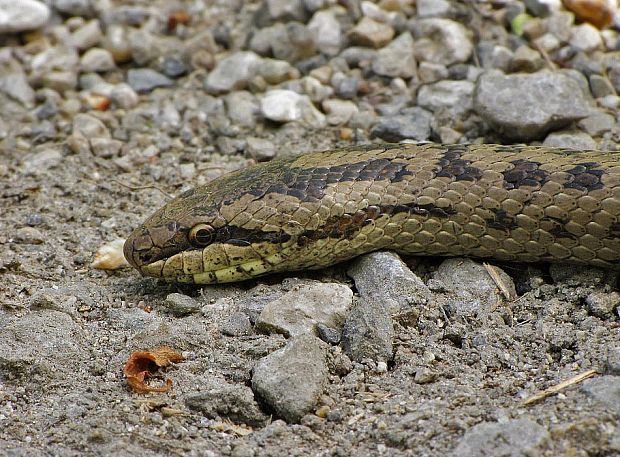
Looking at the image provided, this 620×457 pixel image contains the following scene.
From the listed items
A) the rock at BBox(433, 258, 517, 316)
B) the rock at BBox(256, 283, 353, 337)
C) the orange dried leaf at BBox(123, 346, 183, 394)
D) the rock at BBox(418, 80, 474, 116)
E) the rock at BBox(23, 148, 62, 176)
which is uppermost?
the rock at BBox(418, 80, 474, 116)

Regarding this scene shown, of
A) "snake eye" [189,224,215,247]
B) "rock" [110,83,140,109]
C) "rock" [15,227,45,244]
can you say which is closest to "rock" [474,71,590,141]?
"snake eye" [189,224,215,247]

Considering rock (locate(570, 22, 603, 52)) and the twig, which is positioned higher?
rock (locate(570, 22, 603, 52))

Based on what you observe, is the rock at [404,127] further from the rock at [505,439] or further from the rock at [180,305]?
the rock at [505,439]

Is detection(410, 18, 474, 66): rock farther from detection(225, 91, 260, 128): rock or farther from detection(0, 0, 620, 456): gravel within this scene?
detection(225, 91, 260, 128): rock

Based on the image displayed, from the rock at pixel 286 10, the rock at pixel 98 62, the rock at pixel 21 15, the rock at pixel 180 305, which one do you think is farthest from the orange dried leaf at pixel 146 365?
the rock at pixel 21 15

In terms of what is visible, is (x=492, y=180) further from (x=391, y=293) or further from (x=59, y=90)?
(x=59, y=90)

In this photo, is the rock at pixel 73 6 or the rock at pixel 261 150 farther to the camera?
the rock at pixel 73 6
